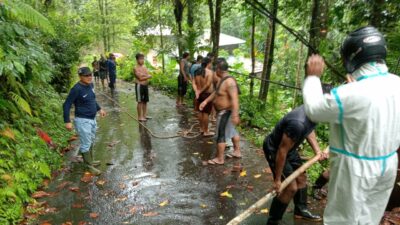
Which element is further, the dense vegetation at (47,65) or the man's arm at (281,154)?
the dense vegetation at (47,65)

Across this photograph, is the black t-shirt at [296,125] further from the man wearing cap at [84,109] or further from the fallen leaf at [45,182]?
the fallen leaf at [45,182]

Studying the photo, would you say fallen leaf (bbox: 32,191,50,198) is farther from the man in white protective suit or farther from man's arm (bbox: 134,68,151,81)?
man's arm (bbox: 134,68,151,81)

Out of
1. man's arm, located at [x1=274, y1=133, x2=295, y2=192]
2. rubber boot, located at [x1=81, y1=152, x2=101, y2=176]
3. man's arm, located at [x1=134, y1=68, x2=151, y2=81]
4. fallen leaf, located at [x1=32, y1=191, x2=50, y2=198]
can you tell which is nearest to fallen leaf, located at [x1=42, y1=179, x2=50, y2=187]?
fallen leaf, located at [x1=32, y1=191, x2=50, y2=198]

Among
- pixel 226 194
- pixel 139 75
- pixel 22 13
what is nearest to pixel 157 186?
pixel 226 194

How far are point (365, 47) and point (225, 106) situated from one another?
14.1 feet

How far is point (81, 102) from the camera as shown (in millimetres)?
6504

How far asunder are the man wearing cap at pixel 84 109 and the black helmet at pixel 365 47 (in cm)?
507

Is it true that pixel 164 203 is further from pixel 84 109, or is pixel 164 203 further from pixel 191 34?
pixel 191 34

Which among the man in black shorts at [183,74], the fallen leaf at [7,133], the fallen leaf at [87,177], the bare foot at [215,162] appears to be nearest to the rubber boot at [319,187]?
the bare foot at [215,162]

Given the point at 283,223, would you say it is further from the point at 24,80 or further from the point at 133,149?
the point at 24,80

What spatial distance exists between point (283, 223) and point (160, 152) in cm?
381

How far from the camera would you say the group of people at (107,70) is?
18109mm

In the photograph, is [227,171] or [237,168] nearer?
[227,171]

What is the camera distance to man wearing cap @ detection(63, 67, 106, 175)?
6.39 meters
